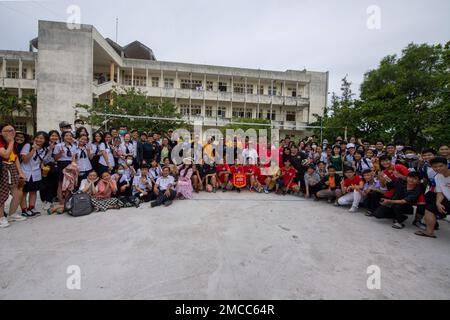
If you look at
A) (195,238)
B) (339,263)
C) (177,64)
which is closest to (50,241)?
(195,238)

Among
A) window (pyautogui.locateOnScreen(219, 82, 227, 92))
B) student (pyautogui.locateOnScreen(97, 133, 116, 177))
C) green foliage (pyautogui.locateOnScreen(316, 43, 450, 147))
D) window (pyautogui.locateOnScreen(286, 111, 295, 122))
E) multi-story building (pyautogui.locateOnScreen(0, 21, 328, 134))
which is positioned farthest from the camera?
window (pyautogui.locateOnScreen(286, 111, 295, 122))

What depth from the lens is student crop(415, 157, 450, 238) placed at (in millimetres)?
3674

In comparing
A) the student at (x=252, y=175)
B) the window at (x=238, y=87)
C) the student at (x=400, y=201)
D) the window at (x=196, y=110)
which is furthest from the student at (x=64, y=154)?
the window at (x=238, y=87)

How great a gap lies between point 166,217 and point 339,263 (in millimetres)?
3040

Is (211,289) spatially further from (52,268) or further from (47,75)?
(47,75)

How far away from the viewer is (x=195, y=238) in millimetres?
3484

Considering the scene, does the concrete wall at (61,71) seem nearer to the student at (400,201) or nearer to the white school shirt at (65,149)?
the white school shirt at (65,149)

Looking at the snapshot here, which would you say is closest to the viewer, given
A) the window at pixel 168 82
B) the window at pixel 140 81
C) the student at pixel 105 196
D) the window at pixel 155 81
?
the student at pixel 105 196

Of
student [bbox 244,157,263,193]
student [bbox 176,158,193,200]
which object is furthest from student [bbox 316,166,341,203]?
student [bbox 176,158,193,200]

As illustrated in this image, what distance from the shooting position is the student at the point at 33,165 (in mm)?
4227

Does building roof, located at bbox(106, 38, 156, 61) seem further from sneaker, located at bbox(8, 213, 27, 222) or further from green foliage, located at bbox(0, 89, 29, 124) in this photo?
sneaker, located at bbox(8, 213, 27, 222)

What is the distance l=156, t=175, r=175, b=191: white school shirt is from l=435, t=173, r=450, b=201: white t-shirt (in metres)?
5.26

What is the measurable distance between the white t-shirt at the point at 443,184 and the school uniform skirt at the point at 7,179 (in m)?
7.25
